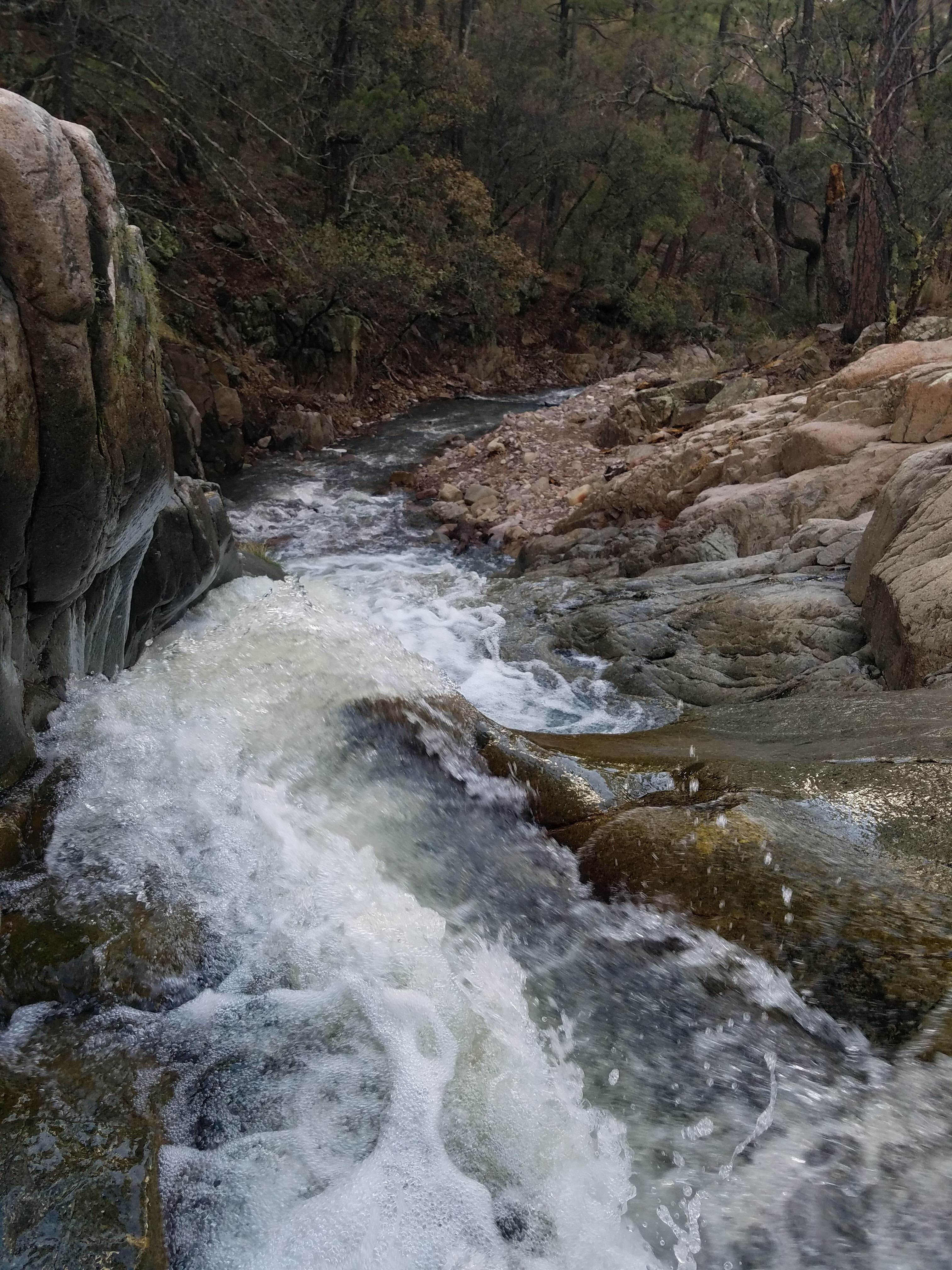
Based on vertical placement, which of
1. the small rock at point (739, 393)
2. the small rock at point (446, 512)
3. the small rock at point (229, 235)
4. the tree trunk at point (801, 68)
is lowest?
the small rock at point (446, 512)

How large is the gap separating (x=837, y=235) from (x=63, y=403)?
14595mm

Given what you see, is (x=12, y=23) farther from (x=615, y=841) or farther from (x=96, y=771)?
(x=615, y=841)

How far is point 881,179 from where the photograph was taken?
1196 centimetres

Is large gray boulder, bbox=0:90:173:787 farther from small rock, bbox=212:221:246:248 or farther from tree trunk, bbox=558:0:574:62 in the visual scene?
tree trunk, bbox=558:0:574:62

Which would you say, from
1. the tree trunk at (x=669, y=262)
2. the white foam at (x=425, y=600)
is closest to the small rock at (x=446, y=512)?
the white foam at (x=425, y=600)

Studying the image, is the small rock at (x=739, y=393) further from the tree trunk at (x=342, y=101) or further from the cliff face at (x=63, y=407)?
the cliff face at (x=63, y=407)

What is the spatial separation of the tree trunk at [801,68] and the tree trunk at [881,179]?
1.19 metres

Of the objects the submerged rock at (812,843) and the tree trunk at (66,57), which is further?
the tree trunk at (66,57)

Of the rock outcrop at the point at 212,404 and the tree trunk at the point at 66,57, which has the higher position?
the tree trunk at the point at 66,57

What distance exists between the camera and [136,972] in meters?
2.49

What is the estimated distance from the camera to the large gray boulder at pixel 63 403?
249 cm

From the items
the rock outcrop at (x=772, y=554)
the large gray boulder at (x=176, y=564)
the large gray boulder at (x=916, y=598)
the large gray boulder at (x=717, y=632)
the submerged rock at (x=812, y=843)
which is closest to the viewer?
the submerged rock at (x=812, y=843)

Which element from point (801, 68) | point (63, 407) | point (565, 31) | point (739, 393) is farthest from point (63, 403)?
point (565, 31)

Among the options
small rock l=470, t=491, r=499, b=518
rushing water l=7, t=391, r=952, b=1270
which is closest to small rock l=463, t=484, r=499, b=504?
small rock l=470, t=491, r=499, b=518
